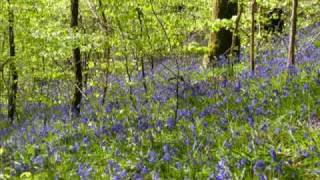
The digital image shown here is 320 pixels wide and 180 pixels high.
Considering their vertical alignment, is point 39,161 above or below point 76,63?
below

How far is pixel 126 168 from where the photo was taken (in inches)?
215

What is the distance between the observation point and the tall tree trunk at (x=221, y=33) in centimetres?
1049

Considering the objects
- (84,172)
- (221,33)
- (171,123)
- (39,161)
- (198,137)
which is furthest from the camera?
(221,33)

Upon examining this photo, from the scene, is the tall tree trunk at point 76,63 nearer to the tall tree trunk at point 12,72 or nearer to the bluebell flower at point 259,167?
the tall tree trunk at point 12,72

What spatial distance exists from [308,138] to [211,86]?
4.00 m

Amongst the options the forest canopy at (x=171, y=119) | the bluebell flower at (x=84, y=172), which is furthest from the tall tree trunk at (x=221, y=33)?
the bluebell flower at (x=84, y=172)

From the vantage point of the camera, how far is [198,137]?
5973 mm

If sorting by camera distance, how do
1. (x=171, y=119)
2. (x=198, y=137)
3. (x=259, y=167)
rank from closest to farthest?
(x=259, y=167), (x=198, y=137), (x=171, y=119)

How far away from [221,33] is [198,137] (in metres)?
5.13

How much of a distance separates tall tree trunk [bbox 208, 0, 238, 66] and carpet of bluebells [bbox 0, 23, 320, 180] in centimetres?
176

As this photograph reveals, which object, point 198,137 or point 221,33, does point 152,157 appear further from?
point 221,33

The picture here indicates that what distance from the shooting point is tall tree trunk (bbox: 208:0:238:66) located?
34.4 feet

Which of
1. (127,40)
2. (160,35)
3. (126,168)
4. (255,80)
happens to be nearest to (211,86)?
(255,80)

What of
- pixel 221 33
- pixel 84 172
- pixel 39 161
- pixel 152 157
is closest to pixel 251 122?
pixel 152 157
